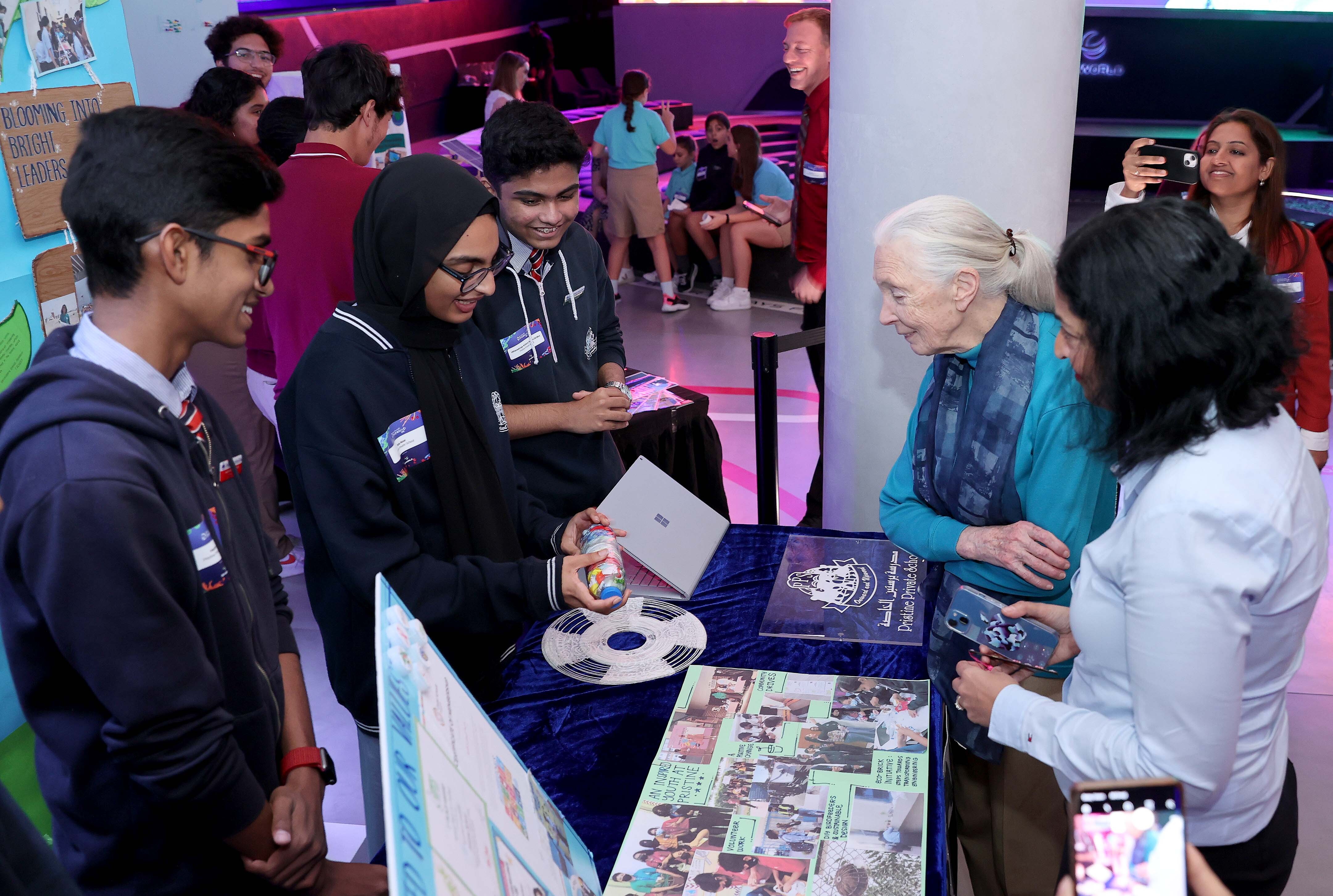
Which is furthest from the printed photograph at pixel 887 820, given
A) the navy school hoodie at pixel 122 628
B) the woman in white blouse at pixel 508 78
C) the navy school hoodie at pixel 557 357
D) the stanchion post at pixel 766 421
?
the woman in white blouse at pixel 508 78

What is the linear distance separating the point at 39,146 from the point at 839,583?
2094mm

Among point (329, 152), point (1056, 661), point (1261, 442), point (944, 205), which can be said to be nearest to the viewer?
point (1261, 442)

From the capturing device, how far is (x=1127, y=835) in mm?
924

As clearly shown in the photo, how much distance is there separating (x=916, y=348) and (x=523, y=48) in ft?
41.4

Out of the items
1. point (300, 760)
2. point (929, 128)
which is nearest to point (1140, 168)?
point (929, 128)

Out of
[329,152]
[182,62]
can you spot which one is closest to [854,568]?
[329,152]

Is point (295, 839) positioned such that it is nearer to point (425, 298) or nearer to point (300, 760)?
point (300, 760)

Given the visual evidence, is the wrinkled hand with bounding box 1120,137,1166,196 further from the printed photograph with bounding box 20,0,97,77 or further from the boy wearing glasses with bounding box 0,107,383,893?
the printed photograph with bounding box 20,0,97,77

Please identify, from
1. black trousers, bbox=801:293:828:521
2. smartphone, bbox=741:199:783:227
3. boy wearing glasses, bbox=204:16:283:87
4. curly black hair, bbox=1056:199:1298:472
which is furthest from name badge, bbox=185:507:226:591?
smartphone, bbox=741:199:783:227

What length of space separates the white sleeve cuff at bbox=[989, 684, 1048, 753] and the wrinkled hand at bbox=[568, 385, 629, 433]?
1.22 meters

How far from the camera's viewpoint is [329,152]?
114 inches

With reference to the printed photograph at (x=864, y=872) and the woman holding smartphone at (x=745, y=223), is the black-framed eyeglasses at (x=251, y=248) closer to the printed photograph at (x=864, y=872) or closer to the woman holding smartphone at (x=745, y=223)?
the printed photograph at (x=864, y=872)

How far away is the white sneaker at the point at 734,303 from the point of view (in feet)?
24.7

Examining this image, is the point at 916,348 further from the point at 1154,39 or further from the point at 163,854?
the point at 1154,39
